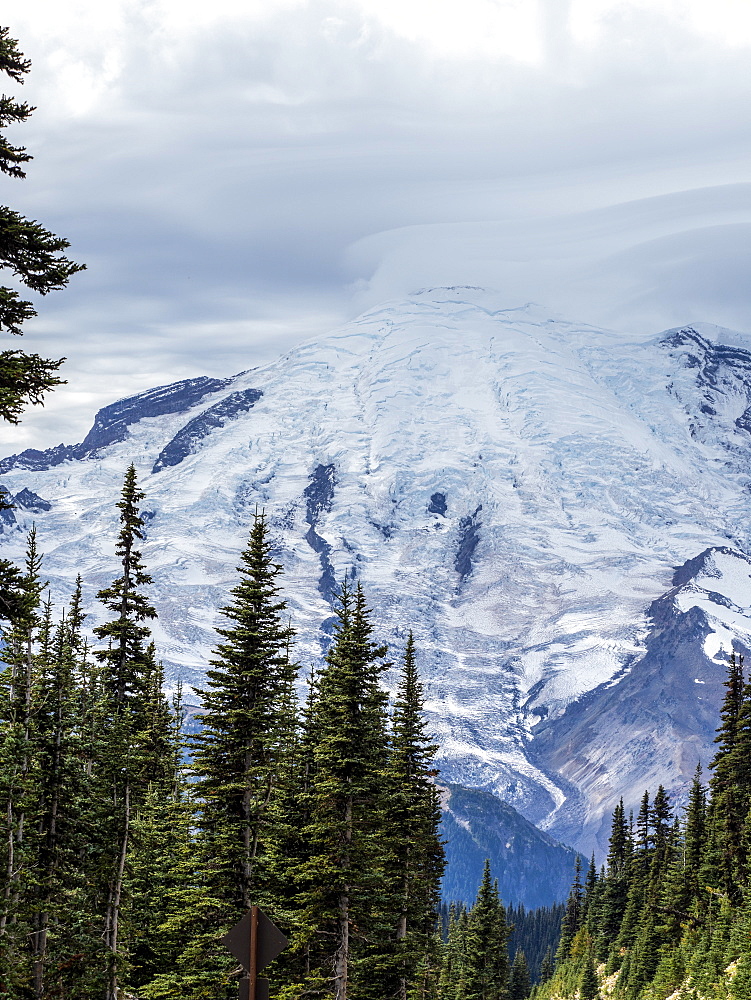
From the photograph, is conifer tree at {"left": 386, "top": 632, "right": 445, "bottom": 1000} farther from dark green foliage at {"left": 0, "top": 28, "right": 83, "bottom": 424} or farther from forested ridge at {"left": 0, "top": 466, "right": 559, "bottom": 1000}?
dark green foliage at {"left": 0, "top": 28, "right": 83, "bottom": 424}

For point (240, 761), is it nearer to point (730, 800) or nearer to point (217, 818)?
point (217, 818)

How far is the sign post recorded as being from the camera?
15.9 m

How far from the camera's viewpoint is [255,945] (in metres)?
15.9

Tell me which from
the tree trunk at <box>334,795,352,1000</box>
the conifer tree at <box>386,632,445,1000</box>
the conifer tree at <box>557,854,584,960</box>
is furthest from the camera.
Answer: the conifer tree at <box>557,854,584,960</box>

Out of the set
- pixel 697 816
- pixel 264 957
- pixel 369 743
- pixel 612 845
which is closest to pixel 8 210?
pixel 264 957

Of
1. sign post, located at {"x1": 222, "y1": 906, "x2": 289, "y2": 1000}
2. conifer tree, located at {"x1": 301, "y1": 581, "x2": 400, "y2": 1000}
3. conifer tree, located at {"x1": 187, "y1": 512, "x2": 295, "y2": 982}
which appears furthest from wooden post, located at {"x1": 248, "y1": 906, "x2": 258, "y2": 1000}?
conifer tree, located at {"x1": 301, "y1": 581, "x2": 400, "y2": 1000}

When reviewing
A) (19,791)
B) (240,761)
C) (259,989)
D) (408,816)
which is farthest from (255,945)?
(408,816)

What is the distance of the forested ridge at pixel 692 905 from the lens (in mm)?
55500

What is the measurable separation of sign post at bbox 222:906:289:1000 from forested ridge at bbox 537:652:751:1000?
28879 mm

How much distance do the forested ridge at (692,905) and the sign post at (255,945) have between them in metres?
28.9

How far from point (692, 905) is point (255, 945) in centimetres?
7146

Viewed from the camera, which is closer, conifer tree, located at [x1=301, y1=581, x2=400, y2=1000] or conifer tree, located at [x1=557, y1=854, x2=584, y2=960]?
conifer tree, located at [x1=301, y1=581, x2=400, y2=1000]

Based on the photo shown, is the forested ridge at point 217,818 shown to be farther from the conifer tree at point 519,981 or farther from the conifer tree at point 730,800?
the conifer tree at point 519,981

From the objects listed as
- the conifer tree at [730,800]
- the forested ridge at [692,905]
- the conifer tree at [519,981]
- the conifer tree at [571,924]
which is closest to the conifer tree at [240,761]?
the forested ridge at [692,905]
